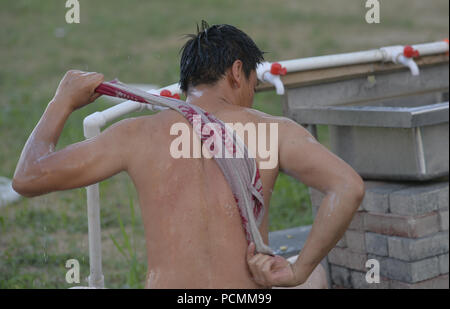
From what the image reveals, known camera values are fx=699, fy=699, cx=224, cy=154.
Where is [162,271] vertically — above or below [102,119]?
below

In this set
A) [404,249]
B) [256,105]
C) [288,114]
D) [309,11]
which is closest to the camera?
[404,249]

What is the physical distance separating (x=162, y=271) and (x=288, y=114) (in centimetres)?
229

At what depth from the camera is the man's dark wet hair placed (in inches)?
102

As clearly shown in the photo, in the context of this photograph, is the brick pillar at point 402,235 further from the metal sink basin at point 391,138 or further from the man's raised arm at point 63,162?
the man's raised arm at point 63,162

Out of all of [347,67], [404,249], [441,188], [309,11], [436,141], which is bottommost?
[404,249]

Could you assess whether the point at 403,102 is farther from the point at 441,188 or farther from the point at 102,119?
the point at 102,119

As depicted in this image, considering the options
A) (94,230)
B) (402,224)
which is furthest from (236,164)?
(402,224)

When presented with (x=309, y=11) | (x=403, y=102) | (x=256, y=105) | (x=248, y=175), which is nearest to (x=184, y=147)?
(x=248, y=175)

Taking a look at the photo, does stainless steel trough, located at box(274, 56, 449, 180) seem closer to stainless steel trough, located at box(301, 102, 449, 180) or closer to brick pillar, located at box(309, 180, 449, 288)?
stainless steel trough, located at box(301, 102, 449, 180)

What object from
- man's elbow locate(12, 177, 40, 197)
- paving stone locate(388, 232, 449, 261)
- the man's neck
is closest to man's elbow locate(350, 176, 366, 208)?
the man's neck

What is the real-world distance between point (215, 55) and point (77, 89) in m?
0.52

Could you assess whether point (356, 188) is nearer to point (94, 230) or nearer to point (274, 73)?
point (94, 230)

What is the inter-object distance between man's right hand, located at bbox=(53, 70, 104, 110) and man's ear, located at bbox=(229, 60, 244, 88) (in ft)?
1.58

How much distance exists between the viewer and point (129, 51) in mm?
12453
